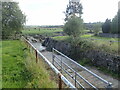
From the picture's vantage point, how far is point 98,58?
10.8m

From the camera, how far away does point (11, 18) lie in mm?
24547

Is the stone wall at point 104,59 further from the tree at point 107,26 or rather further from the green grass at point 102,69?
the tree at point 107,26

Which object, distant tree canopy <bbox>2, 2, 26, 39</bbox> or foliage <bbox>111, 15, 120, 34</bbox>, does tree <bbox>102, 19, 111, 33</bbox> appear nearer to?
foliage <bbox>111, 15, 120, 34</bbox>

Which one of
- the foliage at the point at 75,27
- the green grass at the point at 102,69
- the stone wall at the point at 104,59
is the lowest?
the green grass at the point at 102,69

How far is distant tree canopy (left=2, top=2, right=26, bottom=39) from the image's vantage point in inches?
942

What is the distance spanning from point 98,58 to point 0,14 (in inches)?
671

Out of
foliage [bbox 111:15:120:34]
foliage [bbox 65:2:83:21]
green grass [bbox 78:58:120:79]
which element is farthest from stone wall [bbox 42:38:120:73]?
foliage [bbox 65:2:83:21]

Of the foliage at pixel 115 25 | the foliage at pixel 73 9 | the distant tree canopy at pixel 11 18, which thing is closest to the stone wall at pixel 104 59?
the foliage at pixel 115 25

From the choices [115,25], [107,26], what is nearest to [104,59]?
[115,25]

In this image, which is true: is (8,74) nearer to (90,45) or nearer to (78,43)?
(90,45)

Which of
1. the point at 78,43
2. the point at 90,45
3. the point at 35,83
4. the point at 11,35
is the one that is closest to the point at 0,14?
the point at 11,35

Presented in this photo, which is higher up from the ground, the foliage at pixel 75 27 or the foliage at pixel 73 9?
the foliage at pixel 73 9

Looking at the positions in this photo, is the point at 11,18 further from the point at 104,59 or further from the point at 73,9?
the point at 104,59

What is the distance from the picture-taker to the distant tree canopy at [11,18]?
78.5 ft
